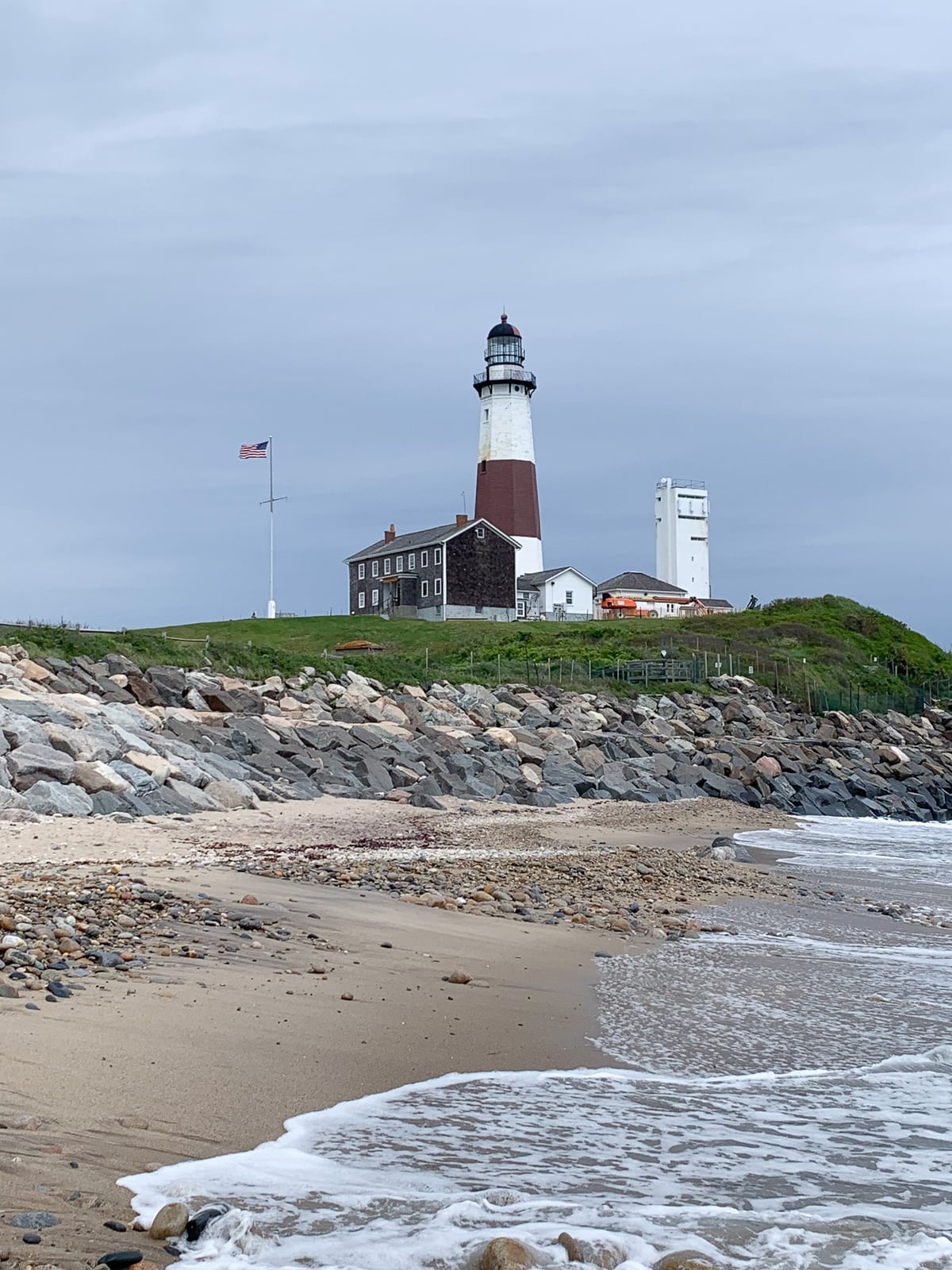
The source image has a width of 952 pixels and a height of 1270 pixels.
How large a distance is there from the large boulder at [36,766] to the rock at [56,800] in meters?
0.19

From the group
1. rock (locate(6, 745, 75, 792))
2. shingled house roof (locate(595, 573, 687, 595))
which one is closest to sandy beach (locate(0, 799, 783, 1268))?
rock (locate(6, 745, 75, 792))

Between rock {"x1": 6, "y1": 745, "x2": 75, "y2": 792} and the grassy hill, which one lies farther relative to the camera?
the grassy hill

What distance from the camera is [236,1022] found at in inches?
214

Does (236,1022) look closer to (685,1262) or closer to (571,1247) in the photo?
(571,1247)

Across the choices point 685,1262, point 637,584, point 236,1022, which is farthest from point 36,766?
point 637,584

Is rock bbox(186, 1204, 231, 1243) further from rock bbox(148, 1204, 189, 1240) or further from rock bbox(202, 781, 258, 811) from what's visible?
rock bbox(202, 781, 258, 811)

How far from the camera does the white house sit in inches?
2386

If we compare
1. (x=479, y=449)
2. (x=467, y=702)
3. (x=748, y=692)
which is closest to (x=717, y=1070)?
(x=467, y=702)

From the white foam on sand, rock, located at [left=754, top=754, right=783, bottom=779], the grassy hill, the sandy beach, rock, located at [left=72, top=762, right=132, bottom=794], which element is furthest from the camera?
the grassy hill

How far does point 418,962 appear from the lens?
7348 millimetres

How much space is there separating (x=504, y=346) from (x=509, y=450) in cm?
601

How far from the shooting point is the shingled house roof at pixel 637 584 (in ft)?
229

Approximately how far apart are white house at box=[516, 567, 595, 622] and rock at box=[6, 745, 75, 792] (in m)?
46.1

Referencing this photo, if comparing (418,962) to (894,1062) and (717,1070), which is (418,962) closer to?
(717,1070)
